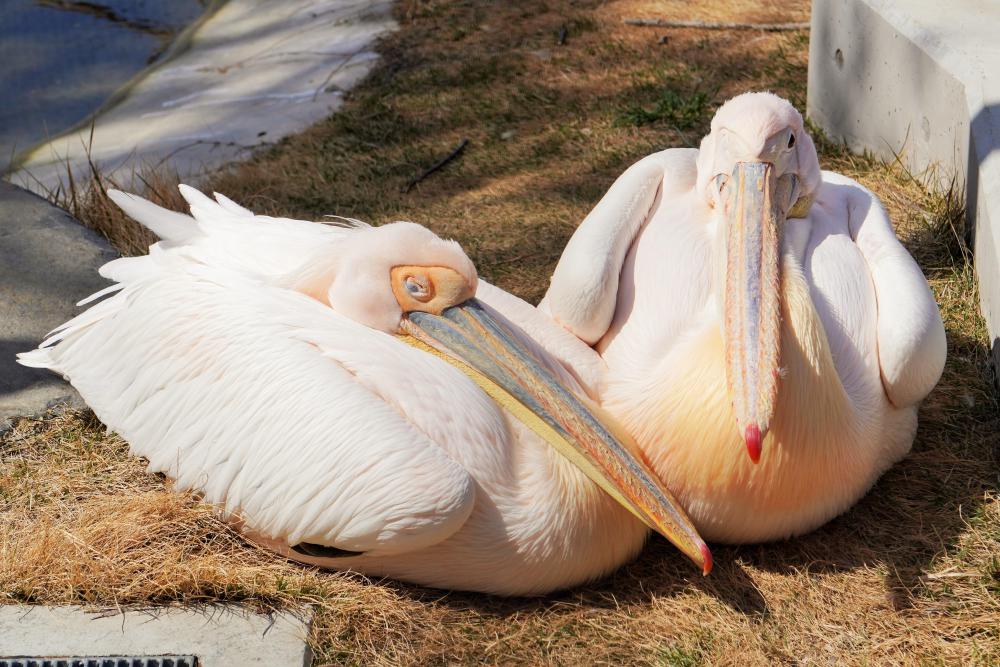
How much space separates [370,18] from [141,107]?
149cm

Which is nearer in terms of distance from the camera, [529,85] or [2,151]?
[529,85]

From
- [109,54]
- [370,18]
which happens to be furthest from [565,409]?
[109,54]

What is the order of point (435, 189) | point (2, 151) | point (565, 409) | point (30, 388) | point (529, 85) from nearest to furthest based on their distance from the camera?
point (565, 409)
point (30, 388)
point (435, 189)
point (529, 85)
point (2, 151)

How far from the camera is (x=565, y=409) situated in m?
2.84

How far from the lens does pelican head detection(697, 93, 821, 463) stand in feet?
8.66

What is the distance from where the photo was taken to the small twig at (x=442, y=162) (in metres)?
5.24

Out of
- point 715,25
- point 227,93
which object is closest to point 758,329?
point 715,25

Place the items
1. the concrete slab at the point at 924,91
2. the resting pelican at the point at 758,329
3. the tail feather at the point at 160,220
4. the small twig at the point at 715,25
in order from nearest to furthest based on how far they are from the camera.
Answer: the resting pelican at the point at 758,329, the tail feather at the point at 160,220, the concrete slab at the point at 924,91, the small twig at the point at 715,25

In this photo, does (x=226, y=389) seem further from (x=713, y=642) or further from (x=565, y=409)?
(x=713, y=642)

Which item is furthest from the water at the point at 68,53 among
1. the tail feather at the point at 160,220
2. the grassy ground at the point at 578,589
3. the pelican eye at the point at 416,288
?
the pelican eye at the point at 416,288

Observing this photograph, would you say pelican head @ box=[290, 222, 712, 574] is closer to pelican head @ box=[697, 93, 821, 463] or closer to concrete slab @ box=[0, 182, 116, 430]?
pelican head @ box=[697, 93, 821, 463]

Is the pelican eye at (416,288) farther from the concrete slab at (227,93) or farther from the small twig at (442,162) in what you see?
the concrete slab at (227,93)

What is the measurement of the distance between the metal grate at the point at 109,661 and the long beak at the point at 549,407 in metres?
0.96

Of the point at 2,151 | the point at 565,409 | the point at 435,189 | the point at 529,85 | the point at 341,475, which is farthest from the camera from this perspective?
the point at 2,151
